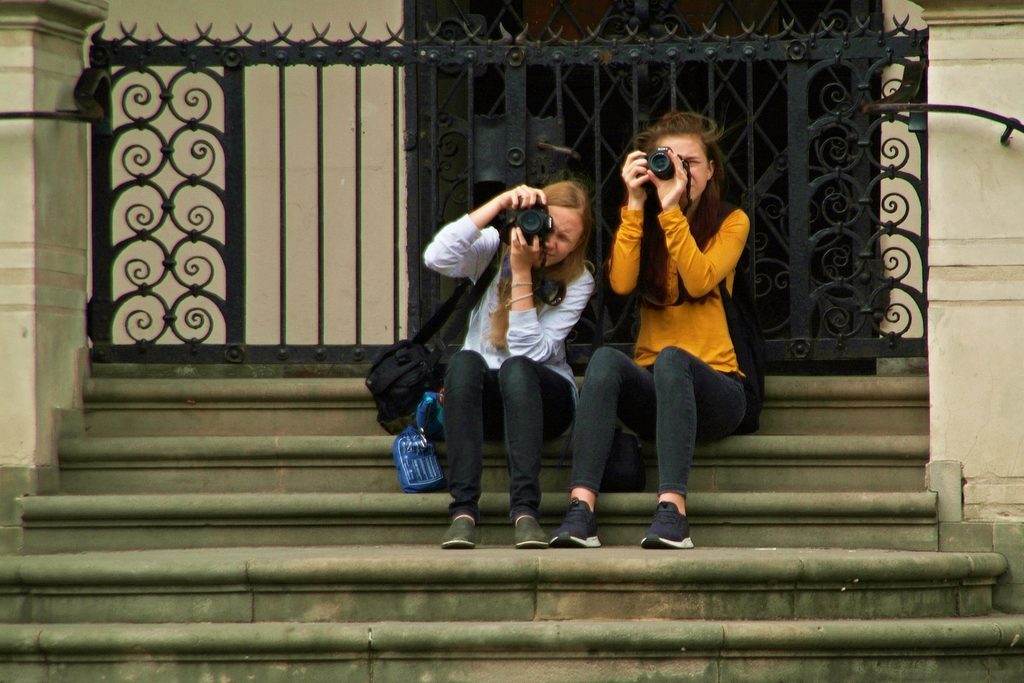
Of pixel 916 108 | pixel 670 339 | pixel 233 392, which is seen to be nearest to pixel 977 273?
pixel 916 108

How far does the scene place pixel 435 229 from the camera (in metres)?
5.27

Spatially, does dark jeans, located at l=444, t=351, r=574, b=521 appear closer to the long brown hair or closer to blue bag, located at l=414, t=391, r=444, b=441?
blue bag, located at l=414, t=391, r=444, b=441

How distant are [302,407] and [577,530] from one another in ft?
4.88

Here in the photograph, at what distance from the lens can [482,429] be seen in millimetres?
4387

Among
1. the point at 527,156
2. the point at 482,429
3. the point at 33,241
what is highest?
the point at 527,156

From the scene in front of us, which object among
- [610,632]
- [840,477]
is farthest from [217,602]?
[840,477]

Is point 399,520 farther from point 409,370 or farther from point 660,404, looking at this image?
point 660,404

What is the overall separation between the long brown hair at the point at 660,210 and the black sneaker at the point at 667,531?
0.88m

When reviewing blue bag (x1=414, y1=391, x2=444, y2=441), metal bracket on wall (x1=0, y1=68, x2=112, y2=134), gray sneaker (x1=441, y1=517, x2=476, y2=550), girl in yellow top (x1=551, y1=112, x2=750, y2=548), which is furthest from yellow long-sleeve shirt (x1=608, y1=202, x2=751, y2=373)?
metal bracket on wall (x1=0, y1=68, x2=112, y2=134)

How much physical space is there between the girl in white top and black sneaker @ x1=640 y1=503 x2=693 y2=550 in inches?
14.3

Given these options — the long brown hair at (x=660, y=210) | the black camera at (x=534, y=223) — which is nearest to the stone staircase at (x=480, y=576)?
the long brown hair at (x=660, y=210)

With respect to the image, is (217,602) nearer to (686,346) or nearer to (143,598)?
(143,598)

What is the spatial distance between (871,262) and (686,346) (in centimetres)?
97

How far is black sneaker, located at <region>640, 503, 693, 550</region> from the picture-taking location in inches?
165
